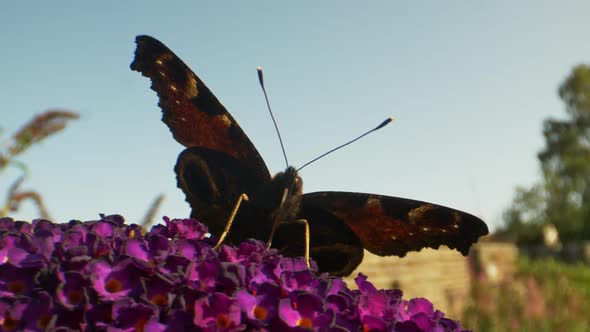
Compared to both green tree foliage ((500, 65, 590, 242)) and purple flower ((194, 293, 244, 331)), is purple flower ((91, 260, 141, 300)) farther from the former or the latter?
green tree foliage ((500, 65, 590, 242))

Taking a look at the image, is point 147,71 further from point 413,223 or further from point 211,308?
point 211,308

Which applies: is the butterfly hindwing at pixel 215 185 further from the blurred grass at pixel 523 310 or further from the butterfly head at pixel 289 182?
the blurred grass at pixel 523 310

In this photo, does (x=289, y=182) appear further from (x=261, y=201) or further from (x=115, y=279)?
(x=115, y=279)

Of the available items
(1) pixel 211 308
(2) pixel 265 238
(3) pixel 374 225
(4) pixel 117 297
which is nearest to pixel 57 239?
(4) pixel 117 297

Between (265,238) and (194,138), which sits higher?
(194,138)

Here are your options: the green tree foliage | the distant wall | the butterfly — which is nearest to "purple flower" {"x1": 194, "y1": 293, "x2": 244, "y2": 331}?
the butterfly

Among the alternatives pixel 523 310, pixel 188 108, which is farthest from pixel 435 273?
pixel 188 108
